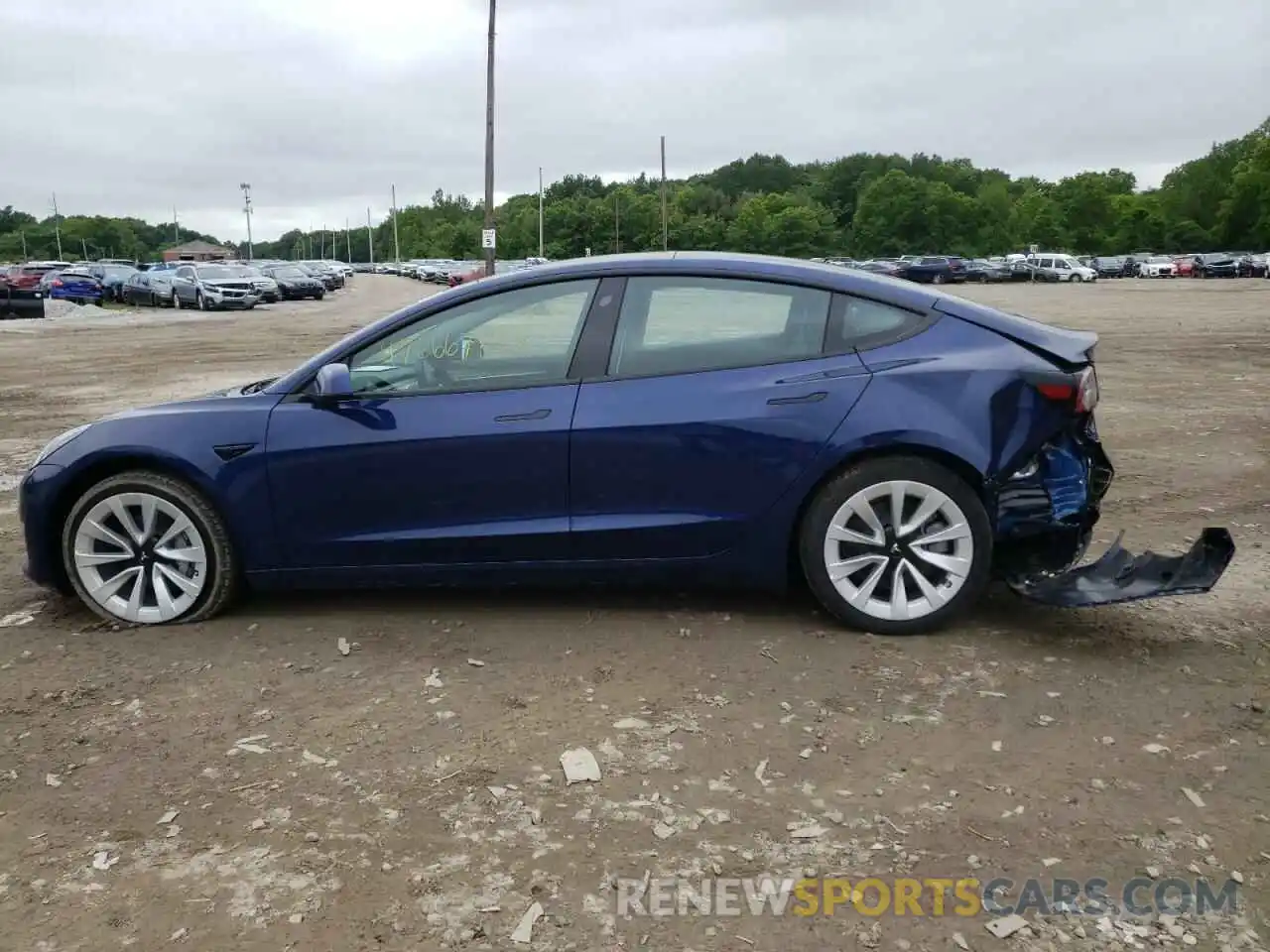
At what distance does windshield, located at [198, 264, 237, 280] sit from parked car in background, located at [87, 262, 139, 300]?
532cm

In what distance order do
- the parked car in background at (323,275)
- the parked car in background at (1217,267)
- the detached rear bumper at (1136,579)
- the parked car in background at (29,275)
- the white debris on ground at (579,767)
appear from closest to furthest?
the white debris on ground at (579,767), the detached rear bumper at (1136,579), the parked car in background at (29,275), the parked car in background at (323,275), the parked car in background at (1217,267)

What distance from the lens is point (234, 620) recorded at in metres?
4.88

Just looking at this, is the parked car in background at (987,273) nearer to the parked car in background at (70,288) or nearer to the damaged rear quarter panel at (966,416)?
the parked car in background at (70,288)

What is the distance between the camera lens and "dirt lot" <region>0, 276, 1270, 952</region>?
110 inches

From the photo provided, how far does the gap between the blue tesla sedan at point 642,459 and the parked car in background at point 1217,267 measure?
71.3m

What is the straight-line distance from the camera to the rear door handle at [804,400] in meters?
4.48

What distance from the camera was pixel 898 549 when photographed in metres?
4.50

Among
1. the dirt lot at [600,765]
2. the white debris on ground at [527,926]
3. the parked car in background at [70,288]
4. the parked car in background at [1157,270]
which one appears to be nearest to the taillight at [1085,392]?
the dirt lot at [600,765]

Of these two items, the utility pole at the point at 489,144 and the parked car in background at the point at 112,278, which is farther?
the parked car in background at the point at 112,278

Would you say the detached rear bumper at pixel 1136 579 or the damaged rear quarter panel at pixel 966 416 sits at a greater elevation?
the damaged rear quarter panel at pixel 966 416

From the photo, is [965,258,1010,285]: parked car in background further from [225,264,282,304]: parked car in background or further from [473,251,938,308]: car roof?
[473,251,938,308]: car roof

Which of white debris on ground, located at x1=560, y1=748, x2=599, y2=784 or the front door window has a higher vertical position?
the front door window

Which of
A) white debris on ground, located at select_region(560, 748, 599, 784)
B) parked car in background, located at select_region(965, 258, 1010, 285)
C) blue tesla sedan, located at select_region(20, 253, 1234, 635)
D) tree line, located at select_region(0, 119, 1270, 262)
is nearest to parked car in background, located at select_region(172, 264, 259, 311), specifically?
blue tesla sedan, located at select_region(20, 253, 1234, 635)

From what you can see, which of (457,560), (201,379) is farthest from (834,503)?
(201,379)
